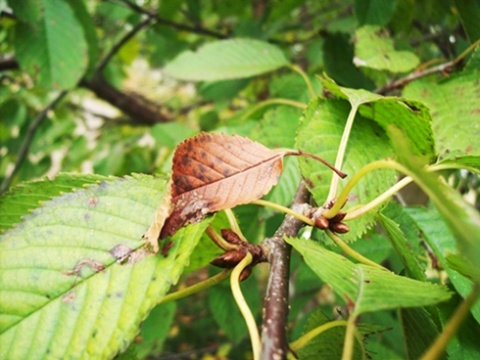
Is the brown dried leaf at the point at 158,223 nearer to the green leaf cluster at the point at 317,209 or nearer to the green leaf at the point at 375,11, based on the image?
the green leaf cluster at the point at 317,209

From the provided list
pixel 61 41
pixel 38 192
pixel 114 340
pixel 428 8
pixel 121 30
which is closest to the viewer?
pixel 114 340

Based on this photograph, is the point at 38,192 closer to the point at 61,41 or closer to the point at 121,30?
the point at 61,41

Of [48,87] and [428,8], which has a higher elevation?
[48,87]

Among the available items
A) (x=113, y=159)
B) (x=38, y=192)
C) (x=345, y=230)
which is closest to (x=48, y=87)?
(x=113, y=159)

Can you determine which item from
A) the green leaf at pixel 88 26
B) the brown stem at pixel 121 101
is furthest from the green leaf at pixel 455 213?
the brown stem at pixel 121 101

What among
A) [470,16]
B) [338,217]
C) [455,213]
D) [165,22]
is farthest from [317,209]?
[165,22]

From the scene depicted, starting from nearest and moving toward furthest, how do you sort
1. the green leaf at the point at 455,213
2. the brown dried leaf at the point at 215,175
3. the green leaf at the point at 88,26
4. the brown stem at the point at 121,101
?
the green leaf at the point at 455,213 < the brown dried leaf at the point at 215,175 < the green leaf at the point at 88,26 < the brown stem at the point at 121,101

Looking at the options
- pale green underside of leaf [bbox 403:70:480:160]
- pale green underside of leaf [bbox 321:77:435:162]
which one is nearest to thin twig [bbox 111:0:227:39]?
pale green underside of leaf [bbox 403:70:480:160]
